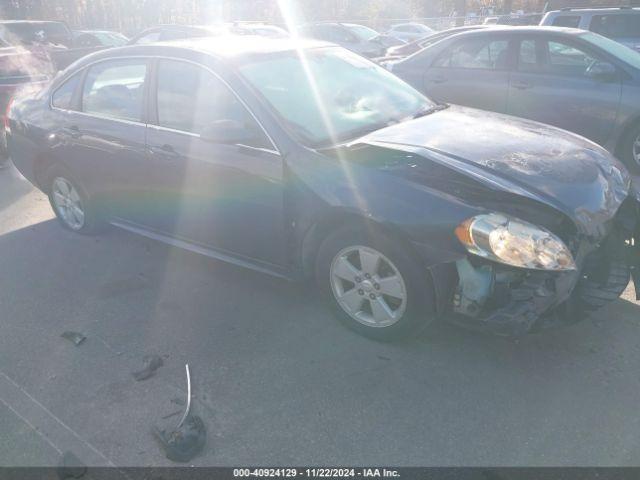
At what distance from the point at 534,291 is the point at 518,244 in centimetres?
25

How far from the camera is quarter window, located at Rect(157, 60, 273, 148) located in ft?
11.5

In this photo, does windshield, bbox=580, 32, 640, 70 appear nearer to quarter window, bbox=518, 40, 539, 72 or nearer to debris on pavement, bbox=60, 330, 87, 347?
quarter window, bbox=518, 40, 539, 72

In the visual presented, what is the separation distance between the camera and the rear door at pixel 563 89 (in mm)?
6164

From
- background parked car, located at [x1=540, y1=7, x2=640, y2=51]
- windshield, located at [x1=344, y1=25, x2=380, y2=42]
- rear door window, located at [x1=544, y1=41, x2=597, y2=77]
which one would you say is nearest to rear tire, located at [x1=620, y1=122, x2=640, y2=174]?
rear door window, located at [x1=544, y1=41, x2=597, y2=77]

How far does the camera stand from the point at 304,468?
2475 millimetres

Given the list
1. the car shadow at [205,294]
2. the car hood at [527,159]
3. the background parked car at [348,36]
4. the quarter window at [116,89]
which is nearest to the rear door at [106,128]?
the quarter window at [116,89]

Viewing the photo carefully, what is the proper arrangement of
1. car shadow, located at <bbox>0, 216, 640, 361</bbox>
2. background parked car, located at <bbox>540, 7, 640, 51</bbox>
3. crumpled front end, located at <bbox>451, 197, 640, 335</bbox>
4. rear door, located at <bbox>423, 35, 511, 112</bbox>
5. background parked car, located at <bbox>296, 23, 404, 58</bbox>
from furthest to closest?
background parked car, located at <bbox>296, 23, 404, 58</bbox>
background parked car, located at <bbox>540, 7, 640, 51</bbox>
rear door, located at <bbox>423, 35, 511, 112</bbox>
car shadow, located at <bbox>0, 216, 640, 361</bbox>
crumpled front end, located at <bbox>451, 197, 640, 335</bbox>

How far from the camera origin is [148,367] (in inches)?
125

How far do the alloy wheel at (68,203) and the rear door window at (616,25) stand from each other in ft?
30.6

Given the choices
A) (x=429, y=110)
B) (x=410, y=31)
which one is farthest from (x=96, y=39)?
(x=429, y=110)

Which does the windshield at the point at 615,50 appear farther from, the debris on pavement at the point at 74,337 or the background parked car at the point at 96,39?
the background parked car at the point at 96,39

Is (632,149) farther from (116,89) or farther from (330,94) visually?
(116,89)

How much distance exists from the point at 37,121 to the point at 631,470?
515cm

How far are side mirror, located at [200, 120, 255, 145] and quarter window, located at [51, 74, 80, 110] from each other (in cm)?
201
